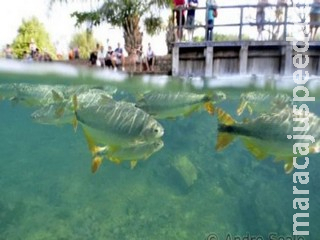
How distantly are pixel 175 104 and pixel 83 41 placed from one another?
700 inches

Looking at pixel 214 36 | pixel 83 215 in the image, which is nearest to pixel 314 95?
pixel 214 36

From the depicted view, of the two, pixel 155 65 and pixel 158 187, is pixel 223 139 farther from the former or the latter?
pixel 155 65

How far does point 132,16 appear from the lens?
17562 millimetres

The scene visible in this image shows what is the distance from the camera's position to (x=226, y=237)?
12.9 metres

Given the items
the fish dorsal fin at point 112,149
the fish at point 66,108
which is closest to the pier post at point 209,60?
the fish at point 66,108

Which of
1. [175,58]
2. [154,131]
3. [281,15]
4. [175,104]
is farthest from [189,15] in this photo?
[154,131]

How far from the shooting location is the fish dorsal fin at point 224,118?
3.81 meters

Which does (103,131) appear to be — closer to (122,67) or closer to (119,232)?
(119,232)

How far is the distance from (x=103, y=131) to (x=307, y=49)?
1157 cm

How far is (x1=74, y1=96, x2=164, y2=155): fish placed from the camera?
4.02m

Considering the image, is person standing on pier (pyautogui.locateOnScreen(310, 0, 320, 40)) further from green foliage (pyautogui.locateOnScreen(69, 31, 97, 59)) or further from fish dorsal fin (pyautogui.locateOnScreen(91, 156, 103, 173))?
fish dorsal fin (pyautogui.locateOnScreen(91, 156, 103, 173))

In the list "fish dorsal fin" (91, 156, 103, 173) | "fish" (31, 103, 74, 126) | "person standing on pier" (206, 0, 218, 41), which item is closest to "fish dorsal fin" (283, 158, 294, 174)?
"fish dorsal fin" (91, 156, 103, 173)

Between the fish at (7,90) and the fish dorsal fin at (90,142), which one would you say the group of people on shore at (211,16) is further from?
the fish dorsal fin at (90,142)

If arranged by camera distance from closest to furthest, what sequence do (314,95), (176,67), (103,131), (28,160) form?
(103,131) → (176,67) → (314,95) → (28,160)
